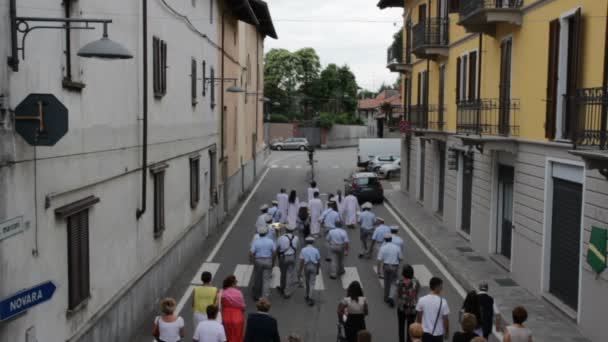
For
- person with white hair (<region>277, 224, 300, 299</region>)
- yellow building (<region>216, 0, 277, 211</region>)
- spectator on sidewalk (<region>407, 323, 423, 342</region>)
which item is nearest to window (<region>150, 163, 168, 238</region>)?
person with white hair (<region>277, 224, 300, 299</region>)

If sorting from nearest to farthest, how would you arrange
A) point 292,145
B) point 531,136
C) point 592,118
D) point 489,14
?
point 592,118
point 531,136
point 489,14
point 292,145

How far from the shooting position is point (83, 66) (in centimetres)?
1007

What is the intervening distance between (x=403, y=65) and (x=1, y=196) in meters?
27.1

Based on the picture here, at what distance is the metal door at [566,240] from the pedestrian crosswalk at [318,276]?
344 cm

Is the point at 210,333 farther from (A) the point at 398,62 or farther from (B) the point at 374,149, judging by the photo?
(B) the point at 374,149

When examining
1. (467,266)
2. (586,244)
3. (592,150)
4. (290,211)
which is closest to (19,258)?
(592,150)

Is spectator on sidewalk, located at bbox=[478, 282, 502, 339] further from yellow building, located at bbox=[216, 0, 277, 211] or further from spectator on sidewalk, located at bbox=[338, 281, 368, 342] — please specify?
yellow building, located at bbox=[216, 0, 277, 211]

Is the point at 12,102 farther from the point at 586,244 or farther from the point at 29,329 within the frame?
the point at 586,244

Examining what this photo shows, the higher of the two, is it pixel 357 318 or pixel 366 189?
pixel 357 318

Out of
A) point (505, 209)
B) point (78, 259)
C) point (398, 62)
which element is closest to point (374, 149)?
point (398, 62)

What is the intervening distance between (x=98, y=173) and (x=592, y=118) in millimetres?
7931

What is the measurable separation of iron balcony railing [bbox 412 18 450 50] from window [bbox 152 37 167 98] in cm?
1187

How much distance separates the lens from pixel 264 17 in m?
42.6

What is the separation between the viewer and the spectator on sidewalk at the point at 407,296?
11306 mm
